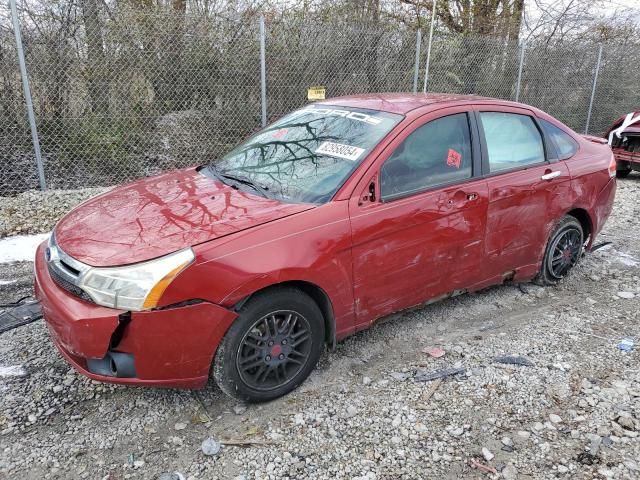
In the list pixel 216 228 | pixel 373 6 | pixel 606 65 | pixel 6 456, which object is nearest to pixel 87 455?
pixel 6 456

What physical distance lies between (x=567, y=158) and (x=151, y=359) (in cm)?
356

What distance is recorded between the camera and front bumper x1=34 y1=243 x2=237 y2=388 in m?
→ 2.32

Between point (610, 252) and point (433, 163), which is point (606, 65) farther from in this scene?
point (433, 163)

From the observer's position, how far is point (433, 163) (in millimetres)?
3299

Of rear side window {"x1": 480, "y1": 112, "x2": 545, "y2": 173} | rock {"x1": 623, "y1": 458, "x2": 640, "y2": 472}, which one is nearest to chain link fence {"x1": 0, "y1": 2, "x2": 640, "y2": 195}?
rear side window {"x1": 480, "y1": 112, "x2": 545, "y2": 173}

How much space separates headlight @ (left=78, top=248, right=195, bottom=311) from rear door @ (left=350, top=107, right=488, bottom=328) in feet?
3.44

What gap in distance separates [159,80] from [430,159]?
5227 millimetres

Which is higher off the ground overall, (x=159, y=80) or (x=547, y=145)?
(x=159, y=80)

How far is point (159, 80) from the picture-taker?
7.15 m

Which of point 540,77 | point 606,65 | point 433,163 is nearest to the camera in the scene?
point 433,163

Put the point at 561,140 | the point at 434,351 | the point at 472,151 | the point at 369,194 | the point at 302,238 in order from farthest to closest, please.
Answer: the point at 561,140
the point at 472,151
the point at 434,351
the point at 369,194
the point at 302,238

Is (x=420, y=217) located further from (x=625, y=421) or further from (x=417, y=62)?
(x=417, y=62)

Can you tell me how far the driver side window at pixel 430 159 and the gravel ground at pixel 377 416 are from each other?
1120 millimetres

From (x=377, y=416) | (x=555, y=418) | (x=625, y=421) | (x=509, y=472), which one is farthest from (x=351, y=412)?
(x=625, y=421)
